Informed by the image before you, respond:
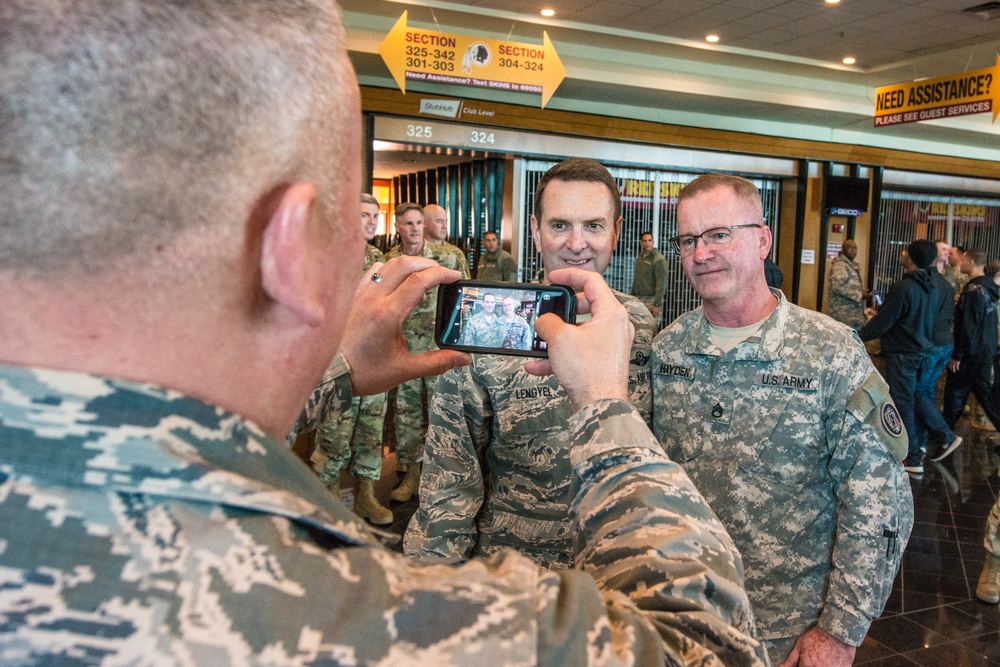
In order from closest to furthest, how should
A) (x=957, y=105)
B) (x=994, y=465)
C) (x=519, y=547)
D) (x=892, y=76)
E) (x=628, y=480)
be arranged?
(x=628, y=480) < (x=519, y=547) < (x=994, y=465) < (x=957, y=105) < (x=892, y=76)

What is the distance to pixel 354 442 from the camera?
483cm

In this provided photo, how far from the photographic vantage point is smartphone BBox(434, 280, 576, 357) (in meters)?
1.32

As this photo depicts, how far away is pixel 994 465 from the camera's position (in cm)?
640

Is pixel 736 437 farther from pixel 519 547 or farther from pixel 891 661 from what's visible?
pixel 891 661

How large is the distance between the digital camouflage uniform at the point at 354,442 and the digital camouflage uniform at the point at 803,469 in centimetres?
284

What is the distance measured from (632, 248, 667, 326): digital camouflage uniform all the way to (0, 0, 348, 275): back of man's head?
910 centimetres

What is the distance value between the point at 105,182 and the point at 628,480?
58 centimetres

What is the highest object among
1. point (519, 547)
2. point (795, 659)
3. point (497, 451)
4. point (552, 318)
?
point (552, 318)

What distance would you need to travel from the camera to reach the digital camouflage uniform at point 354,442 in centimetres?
457

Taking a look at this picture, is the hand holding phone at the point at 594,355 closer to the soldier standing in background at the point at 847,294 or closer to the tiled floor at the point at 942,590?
the tiled floor at the point at 942,590

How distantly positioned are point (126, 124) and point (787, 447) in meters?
1.77

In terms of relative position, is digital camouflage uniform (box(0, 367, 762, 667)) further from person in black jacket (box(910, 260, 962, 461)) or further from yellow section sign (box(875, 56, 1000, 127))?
yellow section sign (box(875, 56, 1000, 127))

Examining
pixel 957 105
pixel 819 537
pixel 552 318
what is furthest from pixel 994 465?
pixel 552 318

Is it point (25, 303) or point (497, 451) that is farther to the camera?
point (497, 451)
